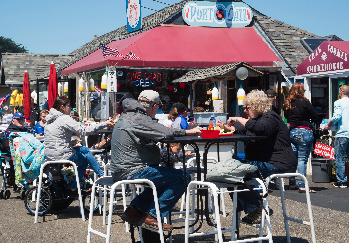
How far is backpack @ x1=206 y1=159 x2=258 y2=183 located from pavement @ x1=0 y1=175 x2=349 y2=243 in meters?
1.17

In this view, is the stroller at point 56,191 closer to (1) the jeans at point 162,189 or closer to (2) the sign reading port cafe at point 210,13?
(1) the jeans at point 162,189

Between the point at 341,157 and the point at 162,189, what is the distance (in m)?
5.27

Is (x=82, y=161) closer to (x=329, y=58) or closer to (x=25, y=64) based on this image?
(x=329, y=58)

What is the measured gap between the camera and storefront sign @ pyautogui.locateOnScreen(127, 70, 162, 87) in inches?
617

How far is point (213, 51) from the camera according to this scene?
56.3 ft

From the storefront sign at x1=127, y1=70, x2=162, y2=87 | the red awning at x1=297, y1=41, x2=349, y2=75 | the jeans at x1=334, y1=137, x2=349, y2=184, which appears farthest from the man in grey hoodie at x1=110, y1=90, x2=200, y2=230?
the storefront sign at x1=127, y1=70, x2=162, y2=87

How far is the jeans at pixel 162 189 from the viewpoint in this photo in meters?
4.73

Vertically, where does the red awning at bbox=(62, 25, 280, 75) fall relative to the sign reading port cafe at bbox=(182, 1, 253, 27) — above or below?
below

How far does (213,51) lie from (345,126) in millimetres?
8785

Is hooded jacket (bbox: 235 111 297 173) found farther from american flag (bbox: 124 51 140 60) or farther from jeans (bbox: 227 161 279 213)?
american flag (bbox: 124 51 140 60)

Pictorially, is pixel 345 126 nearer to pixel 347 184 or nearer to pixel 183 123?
pixel 347 184

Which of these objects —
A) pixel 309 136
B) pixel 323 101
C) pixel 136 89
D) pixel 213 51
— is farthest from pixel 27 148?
pixel 213 51

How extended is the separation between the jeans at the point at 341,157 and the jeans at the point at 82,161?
456cm

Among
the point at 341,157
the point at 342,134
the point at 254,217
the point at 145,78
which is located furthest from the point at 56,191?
the point at 145,78
